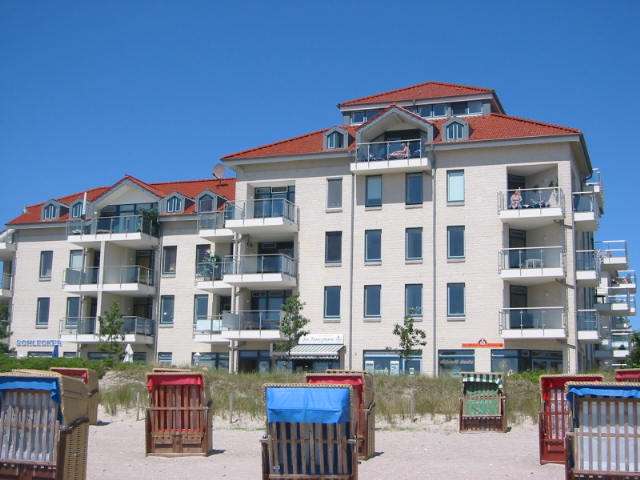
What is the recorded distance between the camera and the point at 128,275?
5184cm

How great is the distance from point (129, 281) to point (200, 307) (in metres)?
4.26

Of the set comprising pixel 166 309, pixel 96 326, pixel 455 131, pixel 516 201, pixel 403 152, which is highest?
pixel 455 131

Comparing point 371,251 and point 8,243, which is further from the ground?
point 8,243

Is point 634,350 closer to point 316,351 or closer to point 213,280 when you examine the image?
point 316,351

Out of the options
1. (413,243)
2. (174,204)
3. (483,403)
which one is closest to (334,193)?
(413,243)

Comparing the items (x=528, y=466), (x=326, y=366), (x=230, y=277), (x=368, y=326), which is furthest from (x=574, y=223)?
(x=528, y=466)

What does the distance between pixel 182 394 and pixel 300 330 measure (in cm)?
2536

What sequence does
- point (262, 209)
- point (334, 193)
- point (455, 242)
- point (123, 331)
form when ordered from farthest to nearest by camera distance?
point (123, 331) < point (334, 193) < point (262, 209) < point (455, 242)

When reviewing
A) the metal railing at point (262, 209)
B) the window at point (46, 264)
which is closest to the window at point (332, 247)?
the metal railing at point (262, 209)

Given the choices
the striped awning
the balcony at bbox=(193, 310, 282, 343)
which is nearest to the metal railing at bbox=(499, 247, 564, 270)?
the striped awning

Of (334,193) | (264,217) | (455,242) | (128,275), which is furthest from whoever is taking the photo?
(128,275)

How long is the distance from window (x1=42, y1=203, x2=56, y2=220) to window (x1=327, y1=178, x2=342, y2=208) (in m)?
18.8

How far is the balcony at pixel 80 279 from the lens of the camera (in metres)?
52.4

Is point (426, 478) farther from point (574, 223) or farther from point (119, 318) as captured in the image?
point (119, 318)
